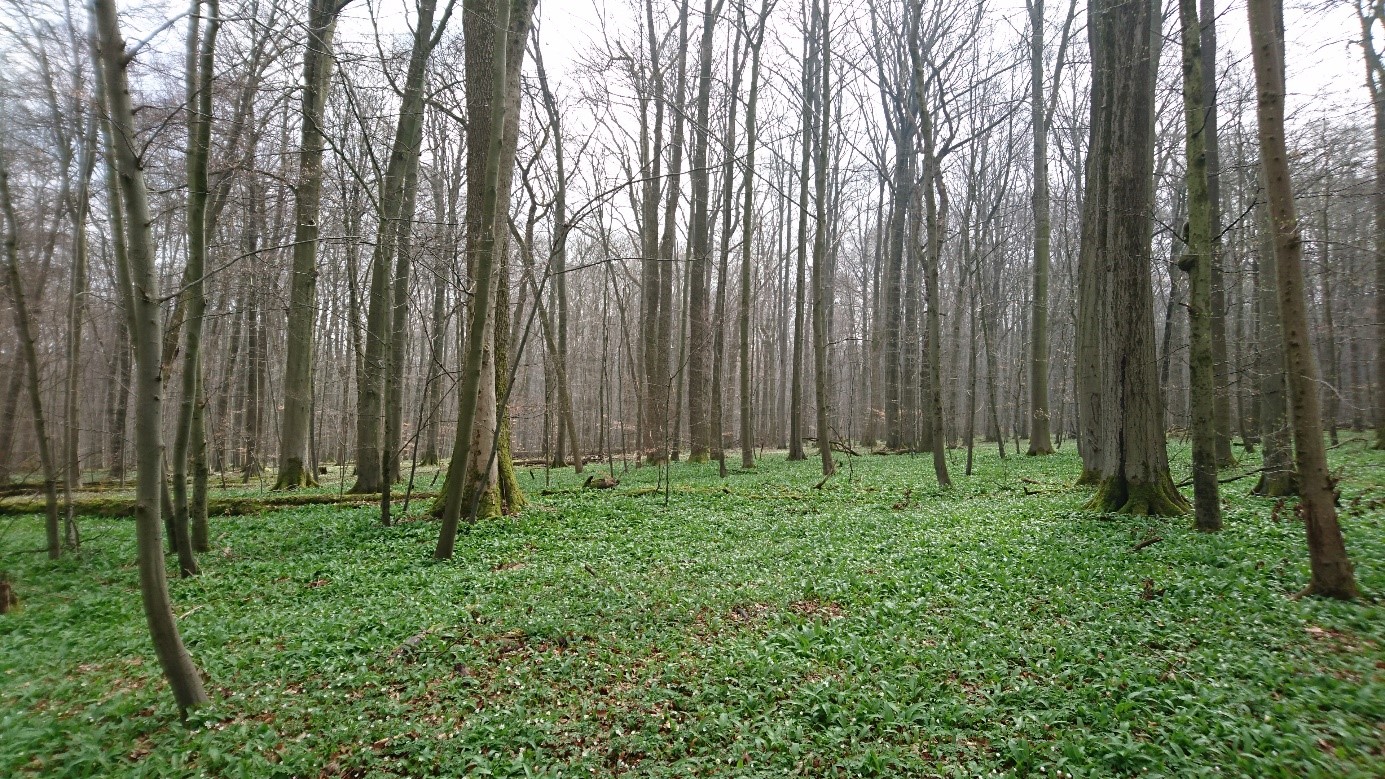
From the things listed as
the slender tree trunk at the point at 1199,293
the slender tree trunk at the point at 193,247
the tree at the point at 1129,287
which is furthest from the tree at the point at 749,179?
the slender tree trunk at the point at 193,247

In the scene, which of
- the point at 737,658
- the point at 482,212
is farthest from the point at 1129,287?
the point at 482,212

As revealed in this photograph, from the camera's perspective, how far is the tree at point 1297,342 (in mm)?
4648

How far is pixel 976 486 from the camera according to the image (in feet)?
41.1

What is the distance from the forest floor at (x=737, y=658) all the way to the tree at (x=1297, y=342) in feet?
1.04

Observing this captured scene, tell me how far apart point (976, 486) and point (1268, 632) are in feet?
27.8

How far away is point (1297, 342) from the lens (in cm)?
477

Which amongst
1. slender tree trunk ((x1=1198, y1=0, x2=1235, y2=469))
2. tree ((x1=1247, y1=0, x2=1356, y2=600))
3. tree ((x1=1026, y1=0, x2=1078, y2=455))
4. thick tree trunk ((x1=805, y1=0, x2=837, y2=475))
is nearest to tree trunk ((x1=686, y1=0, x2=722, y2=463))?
thick tree trunk ((x1=805, y1=0, x2=837, y2=475))

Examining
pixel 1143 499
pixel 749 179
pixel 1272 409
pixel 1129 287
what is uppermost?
pixel 749 179

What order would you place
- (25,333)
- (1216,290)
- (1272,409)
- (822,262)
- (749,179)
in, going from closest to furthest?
(25,333) → (1272,409) → (1216,290) → (822,262) → (749,179)

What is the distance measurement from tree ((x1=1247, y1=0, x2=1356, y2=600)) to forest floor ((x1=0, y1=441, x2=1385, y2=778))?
32 centimetres

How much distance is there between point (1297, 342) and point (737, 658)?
4.82 metres

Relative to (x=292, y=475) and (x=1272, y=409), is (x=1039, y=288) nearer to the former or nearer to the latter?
(x=1272, y=409)

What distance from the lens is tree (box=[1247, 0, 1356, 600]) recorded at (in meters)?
4.65

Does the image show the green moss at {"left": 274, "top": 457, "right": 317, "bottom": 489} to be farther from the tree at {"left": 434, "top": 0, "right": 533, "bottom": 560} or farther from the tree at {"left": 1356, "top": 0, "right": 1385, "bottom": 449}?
the tree at {"left": 1356, "top": 0, "right": 1385, "bottom": 449}
